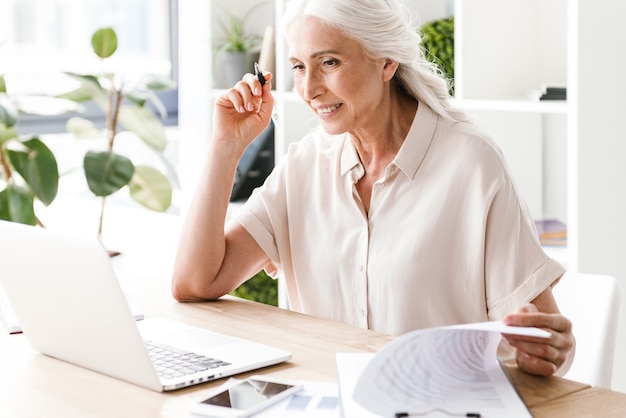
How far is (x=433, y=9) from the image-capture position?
3051 millimetres

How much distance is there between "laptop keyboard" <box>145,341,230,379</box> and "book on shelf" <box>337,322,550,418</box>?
221 mm

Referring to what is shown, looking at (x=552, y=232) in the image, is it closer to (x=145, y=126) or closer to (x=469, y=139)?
(x=469, y=139)

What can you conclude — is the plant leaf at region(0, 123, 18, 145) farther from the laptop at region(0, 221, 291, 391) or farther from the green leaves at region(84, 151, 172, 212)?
the laptop at region(0, 221, 291, 391)

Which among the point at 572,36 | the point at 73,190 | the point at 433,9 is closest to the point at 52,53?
the point at 73,190

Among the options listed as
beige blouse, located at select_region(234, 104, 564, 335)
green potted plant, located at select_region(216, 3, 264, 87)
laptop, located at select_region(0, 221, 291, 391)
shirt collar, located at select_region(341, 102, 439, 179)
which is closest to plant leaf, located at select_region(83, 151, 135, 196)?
green potted plant, located at select_region(216, 3, 264, 87)

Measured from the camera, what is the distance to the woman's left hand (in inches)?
49.4

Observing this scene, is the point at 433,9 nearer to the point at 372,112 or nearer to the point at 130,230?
the point at 372,112

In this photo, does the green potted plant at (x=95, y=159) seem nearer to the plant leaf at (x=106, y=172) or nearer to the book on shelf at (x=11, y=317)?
the plant leaf at (x=106, y=172)

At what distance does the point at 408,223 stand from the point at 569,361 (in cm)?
40

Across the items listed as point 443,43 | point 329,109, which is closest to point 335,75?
point 329,109

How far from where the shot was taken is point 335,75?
1.83 m

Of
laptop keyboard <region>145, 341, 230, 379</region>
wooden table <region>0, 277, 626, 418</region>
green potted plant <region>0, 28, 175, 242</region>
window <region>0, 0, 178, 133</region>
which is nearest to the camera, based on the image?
wooden table <region>0, 277, 626, 418</region>

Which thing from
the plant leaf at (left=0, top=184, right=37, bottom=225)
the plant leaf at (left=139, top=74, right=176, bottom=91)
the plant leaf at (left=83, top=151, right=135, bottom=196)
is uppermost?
the plant leaf at (left=139, top=74, right=176, bottom=91)

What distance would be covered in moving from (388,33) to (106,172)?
148cm
